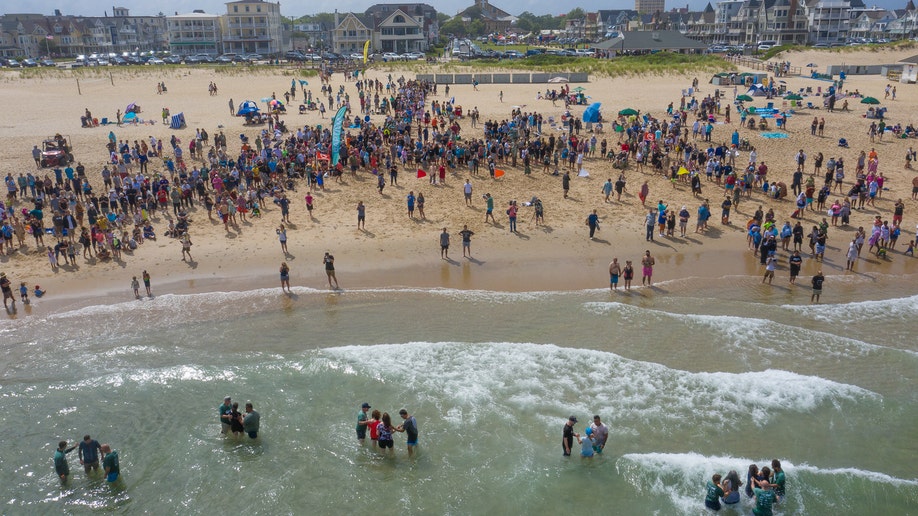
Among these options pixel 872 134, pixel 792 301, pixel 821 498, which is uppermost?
pixel 872 134

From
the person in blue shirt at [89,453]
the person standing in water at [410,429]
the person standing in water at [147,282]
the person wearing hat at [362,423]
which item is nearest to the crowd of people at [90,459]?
the person in blue shirt at [89,453]

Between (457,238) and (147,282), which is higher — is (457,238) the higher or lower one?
the higher one

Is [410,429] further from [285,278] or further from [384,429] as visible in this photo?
[285,278]

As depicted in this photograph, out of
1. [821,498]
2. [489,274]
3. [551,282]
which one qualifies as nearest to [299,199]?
[489,274]

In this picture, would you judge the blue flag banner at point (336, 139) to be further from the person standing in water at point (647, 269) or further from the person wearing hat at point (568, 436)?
the person wearing hat at point (568, 436)

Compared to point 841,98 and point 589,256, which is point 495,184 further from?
point 841,98

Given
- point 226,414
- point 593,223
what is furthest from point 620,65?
point 226,414

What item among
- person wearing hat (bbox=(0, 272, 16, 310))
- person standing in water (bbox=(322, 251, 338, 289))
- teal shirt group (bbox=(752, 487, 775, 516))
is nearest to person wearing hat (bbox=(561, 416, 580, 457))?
teal shirt group (bbox=(752, 487, 775, 516))
